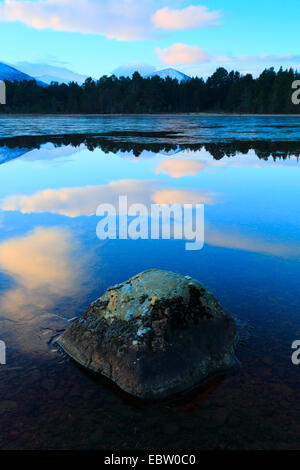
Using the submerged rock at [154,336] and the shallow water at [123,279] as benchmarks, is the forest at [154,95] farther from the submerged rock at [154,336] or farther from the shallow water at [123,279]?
the submerged rock at [154,336]

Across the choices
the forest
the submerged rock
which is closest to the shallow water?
the submerged rock

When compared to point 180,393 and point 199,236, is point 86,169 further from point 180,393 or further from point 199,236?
point 180,393

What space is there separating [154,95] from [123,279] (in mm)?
137185

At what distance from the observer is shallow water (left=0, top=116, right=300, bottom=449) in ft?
10.8

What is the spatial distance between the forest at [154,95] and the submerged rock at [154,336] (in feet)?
412

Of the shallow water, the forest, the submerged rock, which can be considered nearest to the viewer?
the shallow water

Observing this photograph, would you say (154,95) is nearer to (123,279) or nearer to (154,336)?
(123,279)

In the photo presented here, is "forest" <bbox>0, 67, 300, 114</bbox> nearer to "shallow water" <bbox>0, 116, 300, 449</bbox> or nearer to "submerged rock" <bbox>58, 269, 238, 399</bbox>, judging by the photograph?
"shallow water" <bbox>0, 116, 300, 449</bbox>

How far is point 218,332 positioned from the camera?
14.2 feet

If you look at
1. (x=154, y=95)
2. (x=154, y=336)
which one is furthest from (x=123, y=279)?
(x=154, y=95)

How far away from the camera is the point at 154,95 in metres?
132

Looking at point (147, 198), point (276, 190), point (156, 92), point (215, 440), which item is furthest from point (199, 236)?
point (156, 92)

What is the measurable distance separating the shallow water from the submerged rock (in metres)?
0.18

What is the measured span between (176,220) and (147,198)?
→ 248 cm
